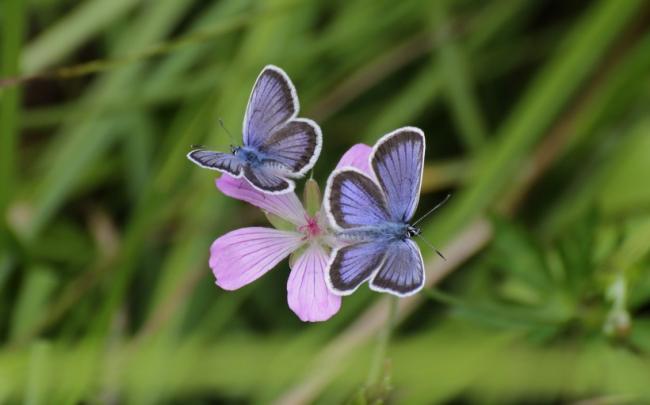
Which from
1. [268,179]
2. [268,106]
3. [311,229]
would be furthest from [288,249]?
[268,106]

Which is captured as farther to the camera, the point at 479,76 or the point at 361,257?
the point at 479,76

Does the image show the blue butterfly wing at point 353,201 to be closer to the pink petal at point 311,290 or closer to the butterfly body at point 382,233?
the butterfly body at point 382,233

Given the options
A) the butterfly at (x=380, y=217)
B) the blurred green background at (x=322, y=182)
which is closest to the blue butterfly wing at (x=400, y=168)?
the butterfly at (x=380, y=217)

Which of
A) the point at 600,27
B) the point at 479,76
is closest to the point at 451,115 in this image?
the point at 479,76

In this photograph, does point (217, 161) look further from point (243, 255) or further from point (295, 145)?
point (243, 255)

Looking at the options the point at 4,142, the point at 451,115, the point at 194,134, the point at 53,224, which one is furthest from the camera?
the point at 451,115

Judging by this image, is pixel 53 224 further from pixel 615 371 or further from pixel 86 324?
pixel 615 371

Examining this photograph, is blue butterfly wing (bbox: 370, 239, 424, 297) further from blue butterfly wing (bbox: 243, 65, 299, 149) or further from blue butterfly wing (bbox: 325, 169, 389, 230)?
blue butterfly wing (bbox: 243, 65, 299, 149)
